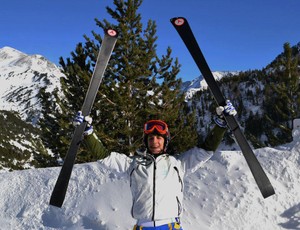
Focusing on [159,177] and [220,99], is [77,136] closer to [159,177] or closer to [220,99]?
[159,177]

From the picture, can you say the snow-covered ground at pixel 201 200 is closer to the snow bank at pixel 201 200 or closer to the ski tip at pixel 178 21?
the snow bank at pixel 201 200

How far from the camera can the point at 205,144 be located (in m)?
3.22

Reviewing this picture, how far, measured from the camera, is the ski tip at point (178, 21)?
4496 mm

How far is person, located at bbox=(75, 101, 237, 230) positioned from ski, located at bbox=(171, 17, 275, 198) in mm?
703

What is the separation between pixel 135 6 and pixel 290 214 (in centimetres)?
1124

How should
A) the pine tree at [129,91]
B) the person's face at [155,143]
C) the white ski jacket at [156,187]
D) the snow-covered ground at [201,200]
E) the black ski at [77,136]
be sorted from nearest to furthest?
the white ski jacket at [156,187]
the person's face at [155,143]
the black ski at [77,136]
the snow-covered ground at [201,200]
the pine tree at [129,91]

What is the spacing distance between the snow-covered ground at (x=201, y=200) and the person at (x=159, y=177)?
12.9ft

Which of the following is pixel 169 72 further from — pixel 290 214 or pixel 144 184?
pixel 144 184

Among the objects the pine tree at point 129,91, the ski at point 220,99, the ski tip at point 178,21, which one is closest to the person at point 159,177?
the ski at point 220,99

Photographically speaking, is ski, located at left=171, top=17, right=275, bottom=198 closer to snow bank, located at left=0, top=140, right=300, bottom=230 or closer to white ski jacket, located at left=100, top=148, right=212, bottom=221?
white ski jacket, located at left=100, top=148, right=212, bottom=221

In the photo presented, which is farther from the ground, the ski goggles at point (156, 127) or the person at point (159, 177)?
the ski goggles at point (156, 127)

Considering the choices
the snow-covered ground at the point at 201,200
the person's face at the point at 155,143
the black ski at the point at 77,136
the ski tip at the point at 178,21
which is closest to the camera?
the person's face at the point at 155,143

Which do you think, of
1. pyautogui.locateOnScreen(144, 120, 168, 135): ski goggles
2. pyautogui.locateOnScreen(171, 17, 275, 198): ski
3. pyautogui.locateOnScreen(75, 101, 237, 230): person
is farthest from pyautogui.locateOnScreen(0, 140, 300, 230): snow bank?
pyautogui.locateOnScreen(144, 120, 168, 135): ski goggles

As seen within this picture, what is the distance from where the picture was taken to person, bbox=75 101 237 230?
2.72 m
